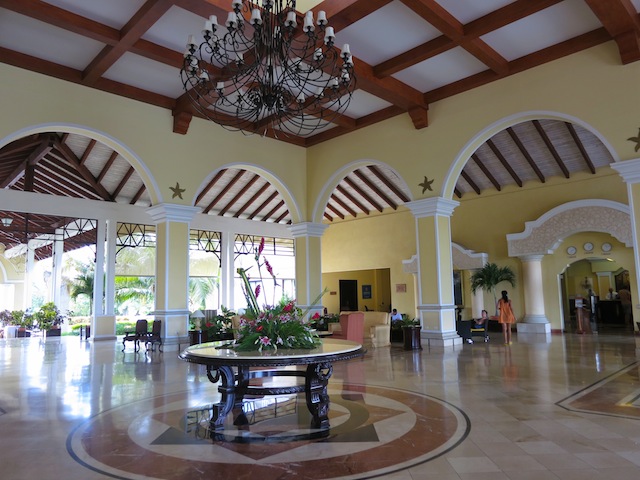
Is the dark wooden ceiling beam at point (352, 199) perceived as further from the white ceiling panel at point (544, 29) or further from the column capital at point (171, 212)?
the white ceiling panel at point (544, 29)

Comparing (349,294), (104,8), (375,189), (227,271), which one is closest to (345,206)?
(375,189)

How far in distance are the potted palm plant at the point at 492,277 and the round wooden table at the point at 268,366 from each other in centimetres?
1094

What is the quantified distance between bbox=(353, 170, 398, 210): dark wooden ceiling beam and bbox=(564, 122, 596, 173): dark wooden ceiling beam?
6397 mm

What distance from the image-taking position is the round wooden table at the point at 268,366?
395 centimetres

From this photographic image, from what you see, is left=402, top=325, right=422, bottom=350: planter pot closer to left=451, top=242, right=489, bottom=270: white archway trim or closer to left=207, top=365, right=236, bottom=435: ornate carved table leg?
left=207, top=365, right=236, bottom=435: ornate carved table leg

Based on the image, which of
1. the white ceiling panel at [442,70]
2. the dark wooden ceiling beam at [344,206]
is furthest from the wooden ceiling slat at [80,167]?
the white ceiling panel at [442,70]

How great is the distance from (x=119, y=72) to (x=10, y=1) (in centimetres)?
262

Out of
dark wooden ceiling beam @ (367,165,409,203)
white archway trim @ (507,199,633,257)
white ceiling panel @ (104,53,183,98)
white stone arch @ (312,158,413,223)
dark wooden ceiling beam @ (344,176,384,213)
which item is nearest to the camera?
white ceiling panel @ (104,53,183,98)

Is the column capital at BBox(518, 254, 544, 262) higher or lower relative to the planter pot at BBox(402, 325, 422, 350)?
higher

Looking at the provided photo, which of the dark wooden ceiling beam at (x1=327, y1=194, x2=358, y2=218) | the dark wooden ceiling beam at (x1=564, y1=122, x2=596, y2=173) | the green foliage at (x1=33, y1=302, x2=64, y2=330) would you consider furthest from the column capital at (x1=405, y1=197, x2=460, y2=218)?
the green foliage at (x1=33, y1=302, x2=64, y2=330)

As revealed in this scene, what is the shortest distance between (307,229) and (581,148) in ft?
24.5

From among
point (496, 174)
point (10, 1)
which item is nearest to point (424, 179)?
point (496, 174)

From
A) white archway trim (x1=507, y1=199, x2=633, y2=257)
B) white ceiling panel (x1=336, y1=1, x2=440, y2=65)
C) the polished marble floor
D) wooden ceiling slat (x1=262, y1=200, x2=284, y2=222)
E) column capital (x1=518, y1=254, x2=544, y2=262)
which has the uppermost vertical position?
white ceiling panel (x1=336, y1=1, x2=440, y2=65)

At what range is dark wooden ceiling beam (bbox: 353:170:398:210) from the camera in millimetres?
16359
